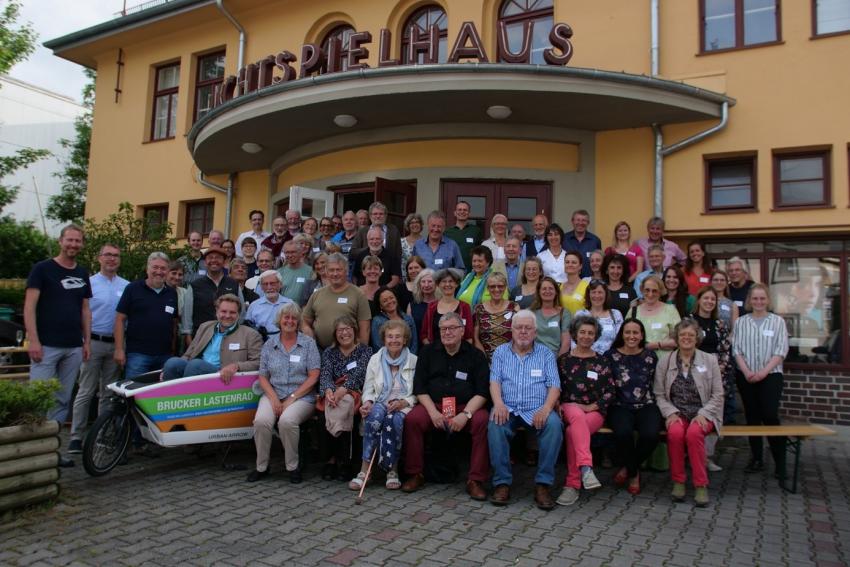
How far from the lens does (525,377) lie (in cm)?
501

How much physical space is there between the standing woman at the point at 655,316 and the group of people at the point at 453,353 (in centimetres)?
2

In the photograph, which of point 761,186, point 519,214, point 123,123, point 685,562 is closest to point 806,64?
point 761,186

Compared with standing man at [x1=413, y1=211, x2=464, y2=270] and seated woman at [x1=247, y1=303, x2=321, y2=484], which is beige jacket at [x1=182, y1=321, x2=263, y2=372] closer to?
seated woman at [x1=247, y1=303, x2=321, y2=484]

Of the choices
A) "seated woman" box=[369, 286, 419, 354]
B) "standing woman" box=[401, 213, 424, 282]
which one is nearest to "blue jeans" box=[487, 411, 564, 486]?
"seated woman" box=[369, 286, 419, 354]

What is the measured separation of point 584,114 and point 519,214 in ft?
5.81

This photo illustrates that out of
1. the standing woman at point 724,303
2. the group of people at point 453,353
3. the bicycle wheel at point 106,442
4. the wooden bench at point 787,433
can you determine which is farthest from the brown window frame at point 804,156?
the bicycle wheel at point 106,442

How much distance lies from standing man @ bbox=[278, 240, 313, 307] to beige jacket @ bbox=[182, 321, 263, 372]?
1077 millimetres

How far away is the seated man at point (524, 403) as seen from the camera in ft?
15.4

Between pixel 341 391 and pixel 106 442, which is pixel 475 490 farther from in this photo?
pixel 106 442

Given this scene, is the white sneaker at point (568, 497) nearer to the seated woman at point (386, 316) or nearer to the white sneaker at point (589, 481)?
the white sneaker at point (589, 481)

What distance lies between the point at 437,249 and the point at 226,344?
2742 mm

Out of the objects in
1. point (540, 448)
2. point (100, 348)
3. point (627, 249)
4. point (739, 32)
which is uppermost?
point (739, 32)

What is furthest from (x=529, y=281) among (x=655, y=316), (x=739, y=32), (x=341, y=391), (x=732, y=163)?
(x=739, y=32)

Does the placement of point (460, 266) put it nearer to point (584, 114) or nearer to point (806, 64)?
point (584, 114)
